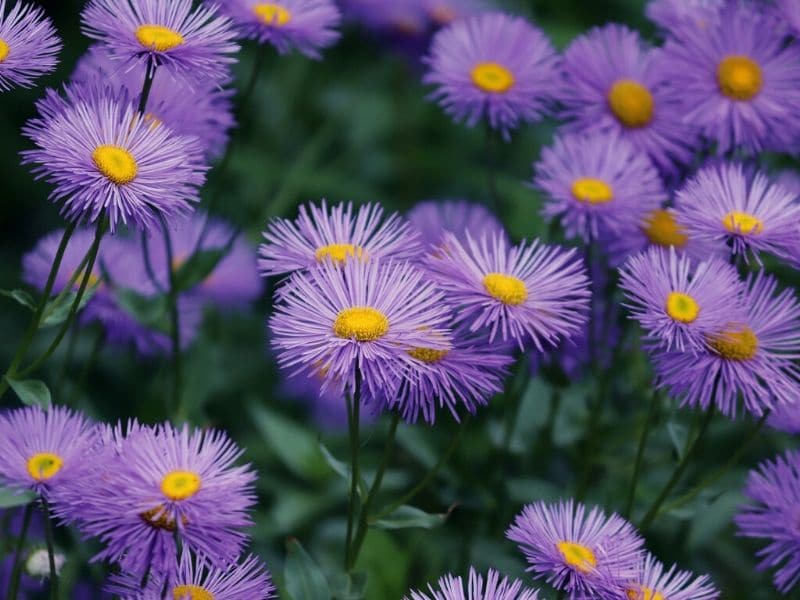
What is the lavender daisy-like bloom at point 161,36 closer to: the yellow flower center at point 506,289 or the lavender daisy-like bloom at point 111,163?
the lavender daisy-like bloom at point 111,163

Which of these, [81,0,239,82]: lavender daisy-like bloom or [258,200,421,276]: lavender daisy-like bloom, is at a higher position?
[81,0,239,82]: lavender daisy-like bloom

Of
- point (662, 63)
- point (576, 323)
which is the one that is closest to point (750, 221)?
point (576, 323)

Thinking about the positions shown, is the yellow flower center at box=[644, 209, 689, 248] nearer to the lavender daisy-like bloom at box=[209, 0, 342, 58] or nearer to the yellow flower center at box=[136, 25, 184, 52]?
the lavender daisy-like bloom at box=[209, 0, 342, 58]

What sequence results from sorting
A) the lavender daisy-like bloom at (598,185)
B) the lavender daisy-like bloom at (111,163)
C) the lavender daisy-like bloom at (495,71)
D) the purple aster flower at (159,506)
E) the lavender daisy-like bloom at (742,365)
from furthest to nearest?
1. the lavender daisy-like bloom at (495,71)
2. the lavender daisy-like bloom at (598,185)
3. the lavender daisy-like bloom at (742,365)
4. the lavender daisy-like bloom at (111,163)
5. the purple aster flower at (159,506)

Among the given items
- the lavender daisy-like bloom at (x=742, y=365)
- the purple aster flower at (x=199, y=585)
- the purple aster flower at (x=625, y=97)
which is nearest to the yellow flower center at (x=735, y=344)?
the lavender daisy-like bloom at (x=742, y=365)

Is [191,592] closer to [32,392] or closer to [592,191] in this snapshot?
[32,392]

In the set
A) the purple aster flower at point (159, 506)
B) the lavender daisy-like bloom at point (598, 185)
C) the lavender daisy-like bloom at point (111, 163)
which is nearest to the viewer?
the purple aster flower at point (159, 506)

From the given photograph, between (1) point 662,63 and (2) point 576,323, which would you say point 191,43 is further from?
(1) point 662,63

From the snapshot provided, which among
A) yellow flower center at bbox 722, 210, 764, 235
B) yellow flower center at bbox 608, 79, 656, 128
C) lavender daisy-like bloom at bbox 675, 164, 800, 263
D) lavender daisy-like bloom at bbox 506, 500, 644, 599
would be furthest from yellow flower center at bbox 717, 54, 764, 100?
lavender daisy-like bloom at bbox 506, 500, 644, 599
